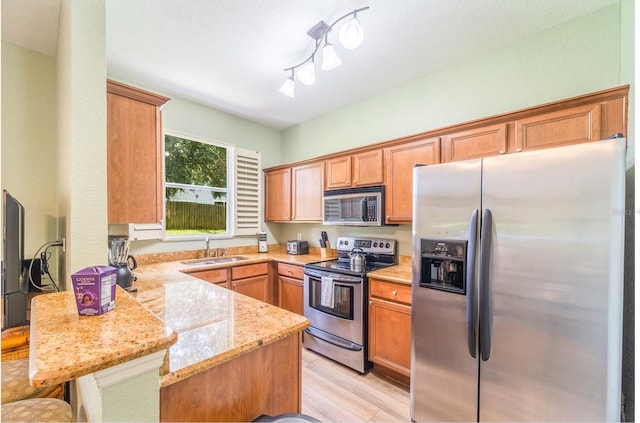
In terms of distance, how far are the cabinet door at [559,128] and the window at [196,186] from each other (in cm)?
328

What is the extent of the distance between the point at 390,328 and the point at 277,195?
2396 mm

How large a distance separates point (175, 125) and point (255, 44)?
1.60 m

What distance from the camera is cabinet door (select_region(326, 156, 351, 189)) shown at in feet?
10.1

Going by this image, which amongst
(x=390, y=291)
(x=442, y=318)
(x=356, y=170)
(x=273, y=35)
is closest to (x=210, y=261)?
(x=356, y=170)

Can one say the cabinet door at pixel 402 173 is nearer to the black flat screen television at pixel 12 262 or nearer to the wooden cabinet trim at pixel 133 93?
the wooden cabinet trim at pixel 133 93

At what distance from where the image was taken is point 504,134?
2.02 metres

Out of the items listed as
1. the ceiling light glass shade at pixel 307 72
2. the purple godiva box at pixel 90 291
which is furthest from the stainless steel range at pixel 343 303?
the purple godiva box at pixel 90 291

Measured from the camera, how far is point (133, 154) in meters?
1.72

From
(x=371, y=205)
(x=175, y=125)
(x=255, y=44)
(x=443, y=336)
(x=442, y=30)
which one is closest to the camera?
(x=443, y=336)

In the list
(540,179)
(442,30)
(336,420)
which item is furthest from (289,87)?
(336,420)

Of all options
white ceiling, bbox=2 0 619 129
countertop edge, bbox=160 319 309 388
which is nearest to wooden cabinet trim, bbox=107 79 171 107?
white ceiling, bbox=2 0 619 129

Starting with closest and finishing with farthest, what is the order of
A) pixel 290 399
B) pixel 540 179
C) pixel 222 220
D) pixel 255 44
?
pixel 290 399
pixel 540 179
pixel 255 44
pixel 222 220

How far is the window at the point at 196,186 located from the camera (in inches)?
129

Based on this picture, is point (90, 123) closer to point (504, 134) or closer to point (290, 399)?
point (290, 399)
